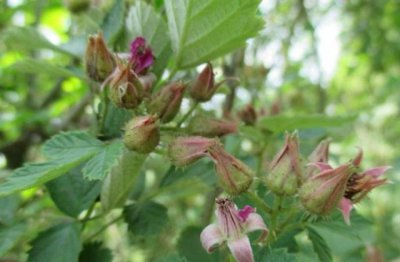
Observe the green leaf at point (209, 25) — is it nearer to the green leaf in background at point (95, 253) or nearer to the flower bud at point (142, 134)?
the flower bud at point (142, 134)

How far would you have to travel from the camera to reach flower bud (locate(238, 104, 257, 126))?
167 cm

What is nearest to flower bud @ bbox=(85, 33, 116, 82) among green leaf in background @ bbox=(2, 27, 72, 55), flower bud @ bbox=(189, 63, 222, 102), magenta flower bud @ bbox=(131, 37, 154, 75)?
magenta flower bud @ bbox=(131, 37, 154, 75)

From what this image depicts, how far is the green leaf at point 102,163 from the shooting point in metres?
1.05

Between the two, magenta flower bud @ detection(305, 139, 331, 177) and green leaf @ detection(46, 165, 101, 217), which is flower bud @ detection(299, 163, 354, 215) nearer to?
magenta flower bud @ detection(305, 139, 331, 177)

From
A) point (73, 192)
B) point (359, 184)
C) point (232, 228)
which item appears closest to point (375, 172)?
point (359, 184)

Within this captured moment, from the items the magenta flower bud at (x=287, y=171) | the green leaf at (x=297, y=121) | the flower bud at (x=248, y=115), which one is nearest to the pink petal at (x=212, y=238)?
the magenta flower bud at (x=287, y=171)

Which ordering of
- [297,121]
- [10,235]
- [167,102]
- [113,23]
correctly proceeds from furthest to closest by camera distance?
1. [297,121]
2. [113,23]
3. [10,235]
4. [167,102]

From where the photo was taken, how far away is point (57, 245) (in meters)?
1.24

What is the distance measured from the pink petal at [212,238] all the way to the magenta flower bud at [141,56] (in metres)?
0.34

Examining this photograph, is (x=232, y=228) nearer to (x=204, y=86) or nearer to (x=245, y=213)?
(x=245, y=213)

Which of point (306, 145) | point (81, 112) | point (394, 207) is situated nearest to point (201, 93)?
point (306, 145)

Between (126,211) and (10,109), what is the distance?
1951 millimetres

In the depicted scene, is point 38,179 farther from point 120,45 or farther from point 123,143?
point 120,45

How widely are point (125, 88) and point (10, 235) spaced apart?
1.34ft
